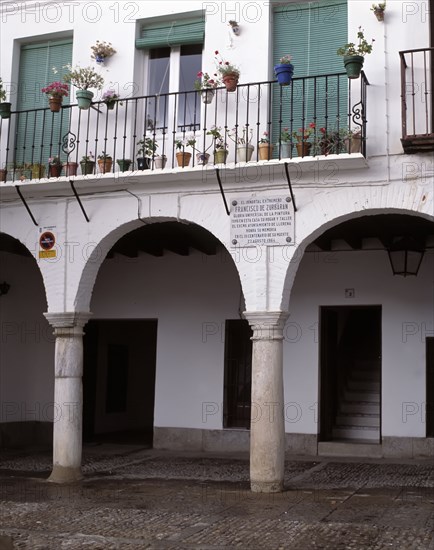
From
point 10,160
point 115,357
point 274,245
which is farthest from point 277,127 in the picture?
point 115,357

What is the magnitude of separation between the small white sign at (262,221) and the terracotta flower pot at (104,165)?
1.77 metres

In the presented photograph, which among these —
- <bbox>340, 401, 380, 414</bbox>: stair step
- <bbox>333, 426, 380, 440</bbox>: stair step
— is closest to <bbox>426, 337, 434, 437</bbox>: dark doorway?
<bbox>333, 426, 380, 440</bbox>: stair step

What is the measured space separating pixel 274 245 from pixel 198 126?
215cm

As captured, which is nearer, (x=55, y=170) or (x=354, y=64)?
(x=354, y=64)

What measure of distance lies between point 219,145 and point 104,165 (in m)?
1.57

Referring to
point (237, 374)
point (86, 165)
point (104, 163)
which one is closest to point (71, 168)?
→ point (86, 165)

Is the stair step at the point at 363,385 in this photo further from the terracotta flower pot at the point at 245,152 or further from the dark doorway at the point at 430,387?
the terracotta flower pot at the point at 245,152

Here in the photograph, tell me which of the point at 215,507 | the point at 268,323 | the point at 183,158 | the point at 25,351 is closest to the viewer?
the point at 215,507

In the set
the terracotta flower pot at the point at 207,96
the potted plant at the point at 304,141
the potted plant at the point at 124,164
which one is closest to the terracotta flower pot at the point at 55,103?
the potted plant at the point at 124,164

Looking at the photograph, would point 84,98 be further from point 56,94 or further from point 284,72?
point 284,72

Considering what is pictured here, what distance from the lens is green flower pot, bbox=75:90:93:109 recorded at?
10.0m

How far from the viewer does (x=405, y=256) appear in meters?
11.3

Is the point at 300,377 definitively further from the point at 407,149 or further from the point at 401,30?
the point at 401,30

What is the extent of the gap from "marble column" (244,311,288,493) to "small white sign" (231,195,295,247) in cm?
88
